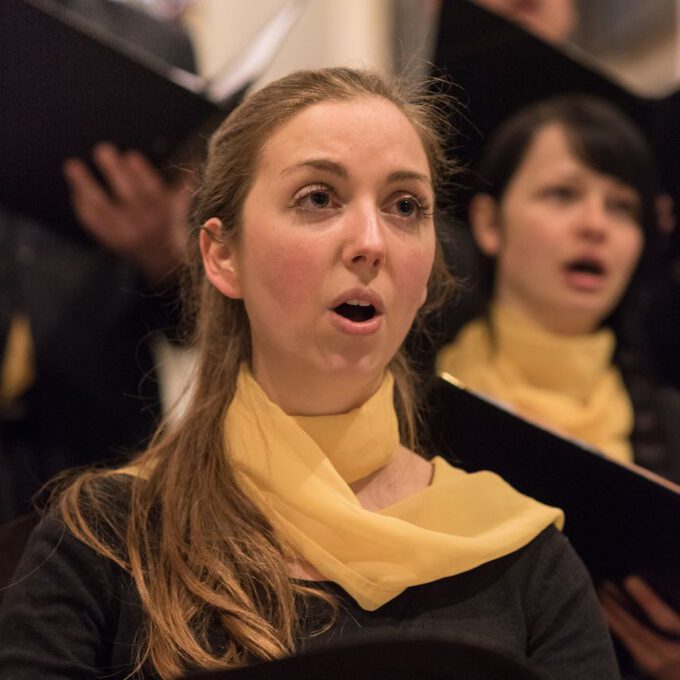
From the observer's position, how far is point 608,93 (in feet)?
6.40

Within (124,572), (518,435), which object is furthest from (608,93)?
(124,572)

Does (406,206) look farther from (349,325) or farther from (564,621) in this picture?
(564,621)

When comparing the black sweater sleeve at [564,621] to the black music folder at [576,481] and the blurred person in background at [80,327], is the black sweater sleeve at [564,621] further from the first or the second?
the blurred person in background at [80,327]

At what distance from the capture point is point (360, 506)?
109cm

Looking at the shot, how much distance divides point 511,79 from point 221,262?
875mm

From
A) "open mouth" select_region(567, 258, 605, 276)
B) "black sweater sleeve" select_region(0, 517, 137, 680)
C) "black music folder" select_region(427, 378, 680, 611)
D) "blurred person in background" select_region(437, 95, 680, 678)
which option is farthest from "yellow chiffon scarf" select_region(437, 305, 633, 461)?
"black sweater sleeve" select_region(0, 517, 137, 680)

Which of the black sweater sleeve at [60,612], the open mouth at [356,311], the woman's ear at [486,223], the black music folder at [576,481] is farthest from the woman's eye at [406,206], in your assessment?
the woman's ear at [486,223]

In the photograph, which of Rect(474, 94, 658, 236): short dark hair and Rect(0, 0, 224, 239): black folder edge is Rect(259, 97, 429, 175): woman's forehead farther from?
Rect(474, 94, 658, 236): short dark hair

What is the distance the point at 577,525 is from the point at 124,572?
0.56 metres

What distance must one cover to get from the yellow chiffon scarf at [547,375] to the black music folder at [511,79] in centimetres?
30

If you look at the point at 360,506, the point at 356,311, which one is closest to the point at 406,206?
the point at 356,311

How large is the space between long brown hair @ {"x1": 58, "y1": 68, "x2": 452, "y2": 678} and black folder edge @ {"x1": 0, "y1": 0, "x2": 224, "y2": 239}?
0.39m

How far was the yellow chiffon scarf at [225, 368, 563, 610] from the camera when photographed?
107cm

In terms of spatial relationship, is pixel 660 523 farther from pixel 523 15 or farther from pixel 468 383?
pixel 523 15
